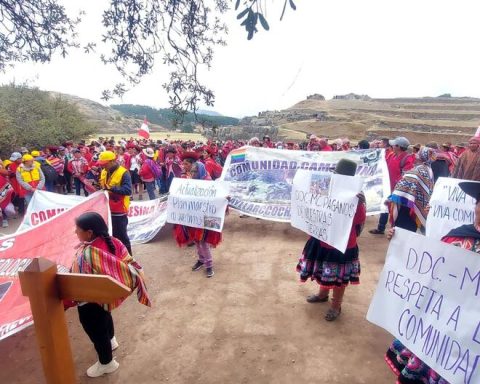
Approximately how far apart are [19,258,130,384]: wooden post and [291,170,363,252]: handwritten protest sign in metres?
2.78

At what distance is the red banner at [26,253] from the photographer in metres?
3.45

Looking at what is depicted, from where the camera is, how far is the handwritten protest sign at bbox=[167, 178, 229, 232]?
5.74 m

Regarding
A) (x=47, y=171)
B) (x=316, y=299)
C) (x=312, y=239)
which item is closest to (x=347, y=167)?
(x=312, y=239)

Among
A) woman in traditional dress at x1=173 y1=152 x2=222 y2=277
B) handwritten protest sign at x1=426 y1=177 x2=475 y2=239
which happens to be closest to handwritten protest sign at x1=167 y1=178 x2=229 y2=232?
woman in traditional dress at x1=173 y1=152 x2=222 y2=277

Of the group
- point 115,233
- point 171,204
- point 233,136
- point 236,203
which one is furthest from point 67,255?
point 233,136

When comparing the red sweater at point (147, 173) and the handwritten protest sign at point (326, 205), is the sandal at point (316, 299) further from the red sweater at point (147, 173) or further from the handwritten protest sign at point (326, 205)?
the red sweater at point (147, 173)

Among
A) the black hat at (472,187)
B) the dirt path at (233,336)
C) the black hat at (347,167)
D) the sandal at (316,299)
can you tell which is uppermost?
the black hat at (472,187)

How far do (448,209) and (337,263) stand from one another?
1.60 m

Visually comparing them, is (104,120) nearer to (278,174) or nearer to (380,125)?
(380,125)

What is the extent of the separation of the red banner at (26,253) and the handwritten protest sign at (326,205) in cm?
283

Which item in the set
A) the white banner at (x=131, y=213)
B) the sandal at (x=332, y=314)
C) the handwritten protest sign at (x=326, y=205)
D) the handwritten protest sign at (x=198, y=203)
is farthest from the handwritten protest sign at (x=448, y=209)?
the white banner at (x=131, y=213)

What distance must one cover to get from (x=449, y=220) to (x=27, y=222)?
6431 millimetres

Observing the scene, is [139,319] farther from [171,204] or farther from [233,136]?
[233,136]

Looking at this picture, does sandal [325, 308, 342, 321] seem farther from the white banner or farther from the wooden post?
the white banner
